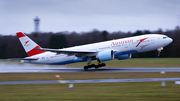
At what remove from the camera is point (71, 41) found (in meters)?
66.6

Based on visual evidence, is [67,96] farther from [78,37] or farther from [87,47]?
[78,37]

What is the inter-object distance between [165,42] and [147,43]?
2252 millimetres

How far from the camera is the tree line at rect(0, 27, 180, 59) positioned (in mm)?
56281

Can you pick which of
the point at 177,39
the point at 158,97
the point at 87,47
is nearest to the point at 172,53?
the point at 177,39

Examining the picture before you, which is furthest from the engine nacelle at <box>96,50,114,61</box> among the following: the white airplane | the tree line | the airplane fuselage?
the tree line

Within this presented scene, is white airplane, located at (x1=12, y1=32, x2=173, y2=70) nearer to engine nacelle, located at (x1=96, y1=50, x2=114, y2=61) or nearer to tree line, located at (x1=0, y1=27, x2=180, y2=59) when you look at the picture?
engine nacelle, located at (x1=96, y1=50, x2=114, y2=61)

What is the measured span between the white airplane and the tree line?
30195 mm

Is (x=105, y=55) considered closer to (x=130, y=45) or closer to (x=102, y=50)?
(x=102, y=50)

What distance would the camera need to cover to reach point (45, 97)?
36.7 feet

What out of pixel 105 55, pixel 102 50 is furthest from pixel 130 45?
pixel 102 50

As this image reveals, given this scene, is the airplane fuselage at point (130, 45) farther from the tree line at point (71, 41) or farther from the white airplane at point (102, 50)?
the tree line at point (71, 41)

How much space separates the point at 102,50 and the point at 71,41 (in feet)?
130

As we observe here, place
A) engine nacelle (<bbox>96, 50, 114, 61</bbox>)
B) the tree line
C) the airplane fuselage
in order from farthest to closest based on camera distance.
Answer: the tree line → the airplane fuselage → engine nacelle (<bbox>96, 50, 114, 61</bbox>)

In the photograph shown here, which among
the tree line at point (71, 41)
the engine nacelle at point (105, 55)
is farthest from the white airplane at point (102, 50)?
the tree line at point (71, 41)
